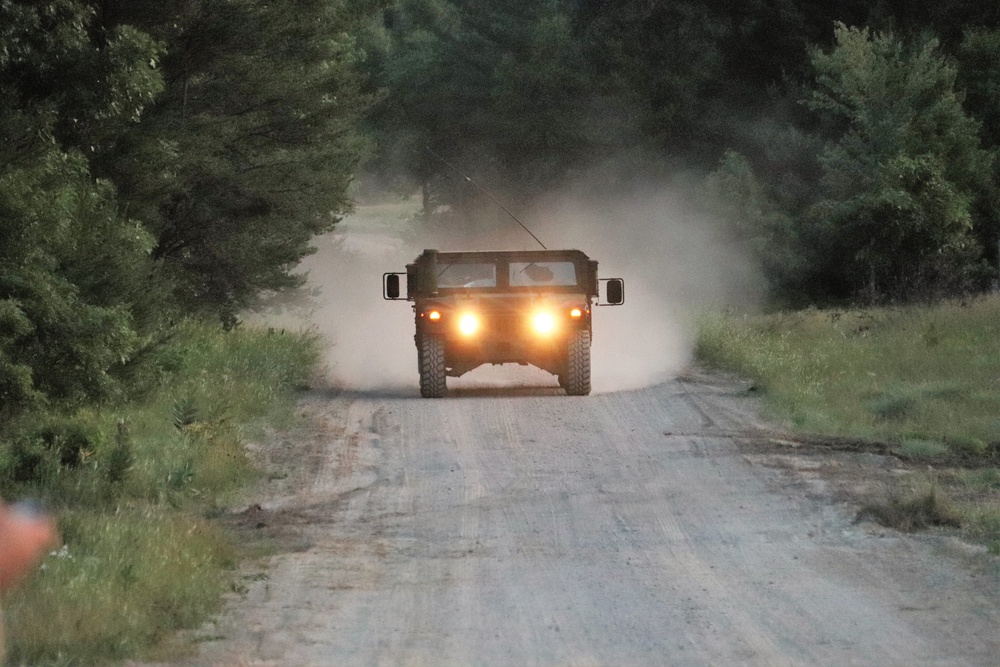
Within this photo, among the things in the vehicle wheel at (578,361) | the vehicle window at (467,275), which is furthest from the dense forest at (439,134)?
the vehicle wheel at (578,361)

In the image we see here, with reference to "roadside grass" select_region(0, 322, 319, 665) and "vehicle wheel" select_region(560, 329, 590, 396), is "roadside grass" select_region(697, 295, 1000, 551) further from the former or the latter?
"roadside grass" select_region(0, 322, 319, 665)

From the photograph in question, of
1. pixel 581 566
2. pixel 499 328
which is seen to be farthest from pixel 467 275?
pixel 581 566

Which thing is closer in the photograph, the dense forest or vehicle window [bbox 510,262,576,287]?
the dense forest

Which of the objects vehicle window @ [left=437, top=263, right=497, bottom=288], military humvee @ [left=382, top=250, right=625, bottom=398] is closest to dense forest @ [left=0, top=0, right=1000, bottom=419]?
military humvee @ [left=382, top=250, right=625, bottom=398]

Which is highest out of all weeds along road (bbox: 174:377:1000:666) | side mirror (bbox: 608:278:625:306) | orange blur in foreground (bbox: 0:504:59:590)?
side mirror (bbox: 608:278:625:306)

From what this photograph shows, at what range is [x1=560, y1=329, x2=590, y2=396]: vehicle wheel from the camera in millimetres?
18375

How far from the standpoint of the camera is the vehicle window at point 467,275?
19.1 meters

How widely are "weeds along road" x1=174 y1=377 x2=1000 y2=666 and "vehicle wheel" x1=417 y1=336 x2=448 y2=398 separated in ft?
9.25

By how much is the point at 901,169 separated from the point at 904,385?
1722 centimetres

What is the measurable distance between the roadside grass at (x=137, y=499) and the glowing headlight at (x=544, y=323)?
305 centimetres

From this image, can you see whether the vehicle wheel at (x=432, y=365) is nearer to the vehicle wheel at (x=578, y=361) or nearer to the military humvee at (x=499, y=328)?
the military humvee at (x=499, y=328)

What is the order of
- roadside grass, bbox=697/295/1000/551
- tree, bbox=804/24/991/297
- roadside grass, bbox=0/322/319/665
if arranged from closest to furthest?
roadside grass, bbox=0/322/319/665, roadside grass, bbox=697/295/1000/551, tree, bbox=804/24/991/297

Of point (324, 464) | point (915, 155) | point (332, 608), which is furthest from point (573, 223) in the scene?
point (332, 608)

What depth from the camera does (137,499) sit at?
1138 cm
